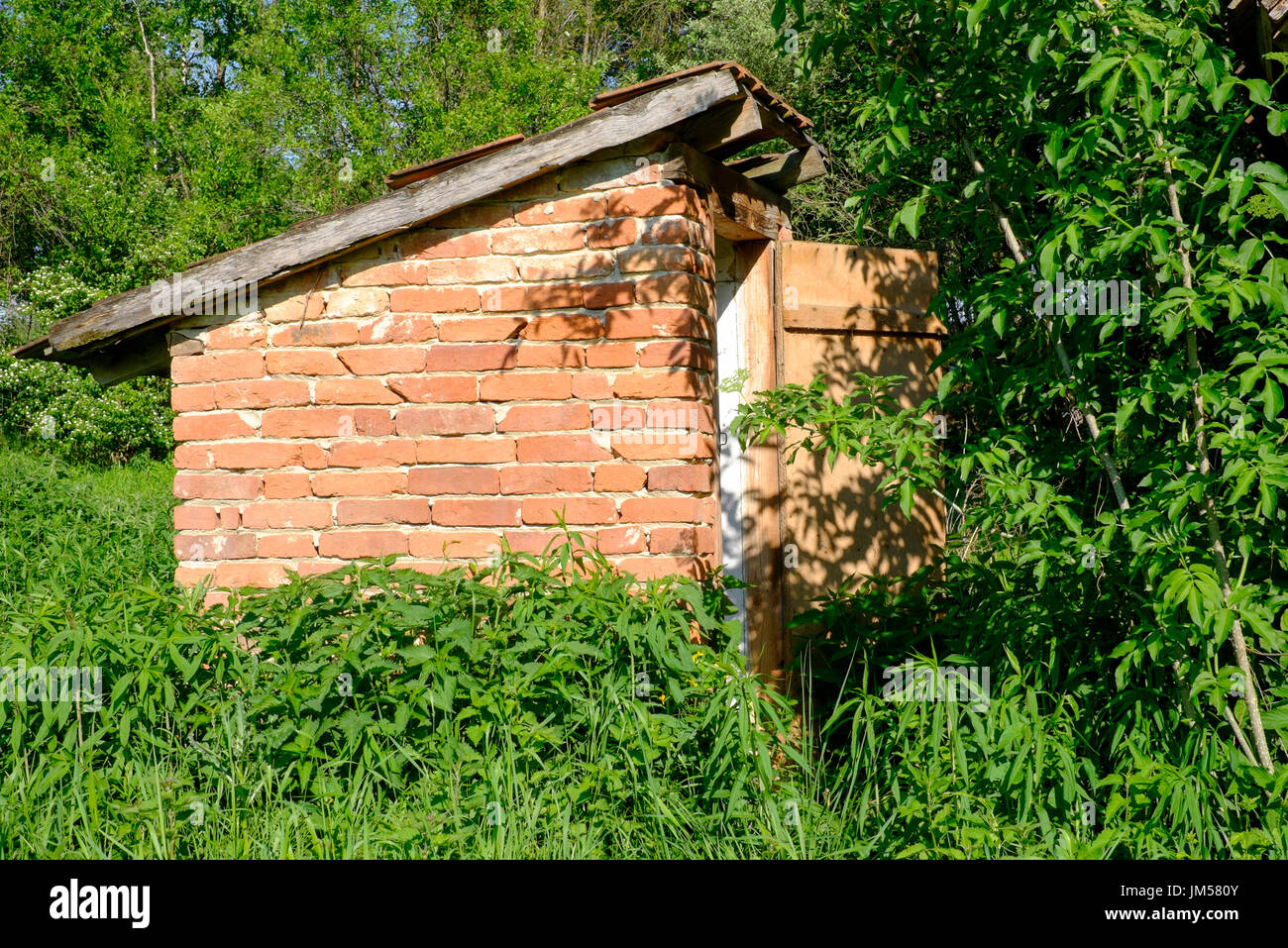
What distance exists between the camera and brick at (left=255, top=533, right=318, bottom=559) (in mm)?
3875

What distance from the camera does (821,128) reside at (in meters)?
12.7

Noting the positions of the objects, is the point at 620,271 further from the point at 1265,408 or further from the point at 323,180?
the point at 323,180

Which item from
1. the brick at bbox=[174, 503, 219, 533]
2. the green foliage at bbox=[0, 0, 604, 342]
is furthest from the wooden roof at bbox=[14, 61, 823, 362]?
the green foliage at bbox=[0, 0, 604, 342]

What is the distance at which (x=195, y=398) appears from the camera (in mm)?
3965

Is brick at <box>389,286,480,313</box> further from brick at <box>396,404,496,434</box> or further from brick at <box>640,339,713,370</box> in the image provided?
brick at <box>640,339,713,370</box>

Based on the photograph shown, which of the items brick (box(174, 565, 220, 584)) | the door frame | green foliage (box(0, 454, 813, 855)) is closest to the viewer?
green foliage (box(0, 454, 813, 855))

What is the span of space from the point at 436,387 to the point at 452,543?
627 millimetres

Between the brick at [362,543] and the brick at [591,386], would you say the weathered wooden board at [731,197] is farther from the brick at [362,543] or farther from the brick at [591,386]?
the brick at [362,543]

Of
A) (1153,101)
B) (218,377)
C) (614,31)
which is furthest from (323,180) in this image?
(1153,101)

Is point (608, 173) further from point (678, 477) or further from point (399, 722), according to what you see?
point (399, 722)

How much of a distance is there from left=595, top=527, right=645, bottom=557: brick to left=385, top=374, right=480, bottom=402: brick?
76 centimetres

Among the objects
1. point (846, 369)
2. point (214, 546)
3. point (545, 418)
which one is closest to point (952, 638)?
point (846, 369)

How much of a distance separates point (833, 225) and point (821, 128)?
134 centimetres
